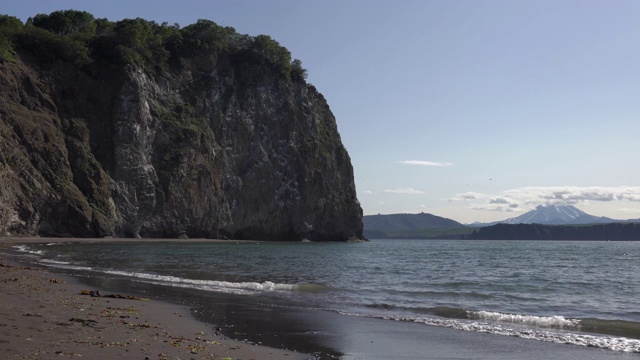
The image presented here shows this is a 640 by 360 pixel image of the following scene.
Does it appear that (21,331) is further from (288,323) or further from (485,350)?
(485,350)

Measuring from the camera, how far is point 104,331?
11.1m

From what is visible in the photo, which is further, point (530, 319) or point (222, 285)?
point (222, 285)

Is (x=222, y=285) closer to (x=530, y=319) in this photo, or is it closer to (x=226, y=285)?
(x=226, y=285)

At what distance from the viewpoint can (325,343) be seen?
12078 millimetres

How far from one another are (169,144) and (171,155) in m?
2.02

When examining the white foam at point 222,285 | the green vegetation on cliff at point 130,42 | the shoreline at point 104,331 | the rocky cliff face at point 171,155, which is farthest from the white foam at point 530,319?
the green vegetation on cliff at point 130,42

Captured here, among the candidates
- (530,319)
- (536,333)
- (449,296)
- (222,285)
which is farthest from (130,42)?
(536,333)

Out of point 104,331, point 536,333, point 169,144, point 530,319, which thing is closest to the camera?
point 104,331

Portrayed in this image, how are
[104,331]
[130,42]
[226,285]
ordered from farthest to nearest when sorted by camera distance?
[130,42]
[226,285]
[104,331]

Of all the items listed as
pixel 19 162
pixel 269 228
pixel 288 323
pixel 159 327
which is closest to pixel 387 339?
pixel 288 323

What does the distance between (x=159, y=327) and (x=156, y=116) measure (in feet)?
270

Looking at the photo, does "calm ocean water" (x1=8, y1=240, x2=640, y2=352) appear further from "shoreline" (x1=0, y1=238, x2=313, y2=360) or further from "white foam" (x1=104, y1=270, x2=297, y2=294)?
"shoreline" (x1=0, y1=238, x2=313, y2=360)

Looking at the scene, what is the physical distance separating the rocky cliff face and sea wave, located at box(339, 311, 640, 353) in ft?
196

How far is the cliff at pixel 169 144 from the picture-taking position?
237ft
